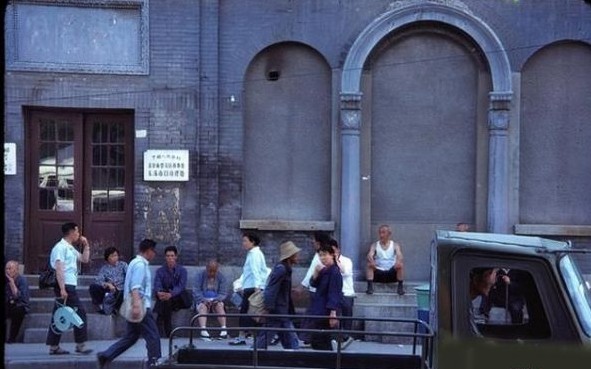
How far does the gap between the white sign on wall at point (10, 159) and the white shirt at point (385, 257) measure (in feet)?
18.2

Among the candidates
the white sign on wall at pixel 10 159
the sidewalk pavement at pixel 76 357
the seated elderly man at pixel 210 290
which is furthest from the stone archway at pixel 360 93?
the white sign on wall at pixel 10 159

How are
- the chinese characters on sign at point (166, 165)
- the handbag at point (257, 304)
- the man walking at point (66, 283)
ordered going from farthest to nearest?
1. the chinese characters on sign at point (166, 165)
2. the man walking at point (66, 283)
3. the handbag at point (257, 304)

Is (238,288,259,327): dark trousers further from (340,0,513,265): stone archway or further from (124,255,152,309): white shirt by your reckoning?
(340,0,513,265): stone archway

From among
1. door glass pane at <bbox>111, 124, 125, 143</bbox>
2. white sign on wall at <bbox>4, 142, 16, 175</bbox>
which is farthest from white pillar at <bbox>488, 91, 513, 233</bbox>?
white sign on wall at <bbox>4, 142, 16, 175</bbox>

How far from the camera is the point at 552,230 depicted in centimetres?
1323

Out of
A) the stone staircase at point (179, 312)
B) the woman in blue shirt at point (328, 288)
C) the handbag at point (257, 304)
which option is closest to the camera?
the woman in blue shirt at point (328, 288)

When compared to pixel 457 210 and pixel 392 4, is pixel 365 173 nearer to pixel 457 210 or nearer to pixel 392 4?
pixel 457 210

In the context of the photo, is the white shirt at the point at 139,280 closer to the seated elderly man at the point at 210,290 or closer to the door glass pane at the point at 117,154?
the seated elderly man at the point at 210,290

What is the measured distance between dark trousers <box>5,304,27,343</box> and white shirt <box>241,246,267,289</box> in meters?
3.07

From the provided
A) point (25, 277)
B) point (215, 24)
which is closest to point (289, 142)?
point (215, 24)

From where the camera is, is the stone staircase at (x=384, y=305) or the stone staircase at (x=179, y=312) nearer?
the stone staircase at (x=179, y=312)

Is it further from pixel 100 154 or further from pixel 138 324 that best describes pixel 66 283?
pixel 100 154

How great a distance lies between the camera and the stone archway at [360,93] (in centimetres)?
1315

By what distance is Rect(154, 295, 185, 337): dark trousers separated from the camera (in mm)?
12070
